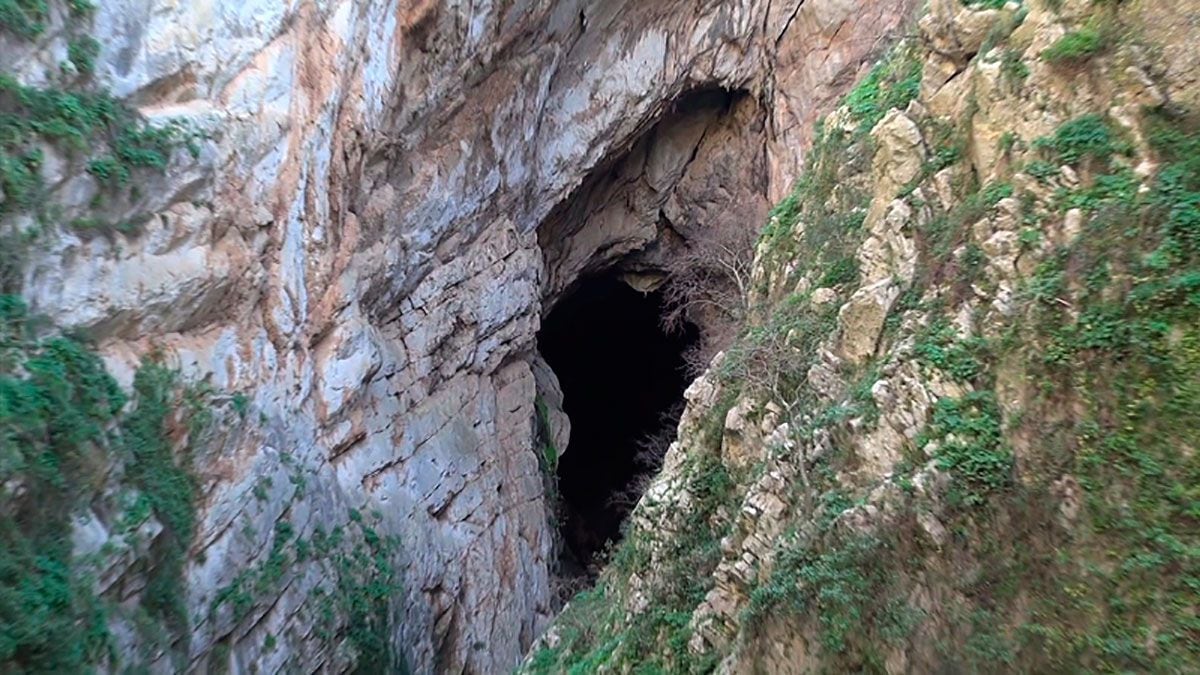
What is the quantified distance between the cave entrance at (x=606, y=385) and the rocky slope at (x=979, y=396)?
14635mm

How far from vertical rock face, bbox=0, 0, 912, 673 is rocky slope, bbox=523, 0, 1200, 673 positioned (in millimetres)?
5849

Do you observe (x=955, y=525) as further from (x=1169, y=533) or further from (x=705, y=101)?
(x=705, y=101)

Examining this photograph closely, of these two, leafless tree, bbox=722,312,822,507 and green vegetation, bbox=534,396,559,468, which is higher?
leafless tree, bbox=722,312,822,507

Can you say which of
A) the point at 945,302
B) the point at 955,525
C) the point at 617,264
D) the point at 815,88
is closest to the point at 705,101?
the point at 815,88

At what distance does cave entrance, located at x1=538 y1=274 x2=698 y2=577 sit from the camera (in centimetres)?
2389

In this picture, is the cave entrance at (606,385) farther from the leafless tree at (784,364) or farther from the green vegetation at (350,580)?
the leafless tree at (784,364)

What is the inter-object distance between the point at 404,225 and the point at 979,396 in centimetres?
1077

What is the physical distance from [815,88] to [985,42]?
11220 mm

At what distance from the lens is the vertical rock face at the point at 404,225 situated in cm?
1040

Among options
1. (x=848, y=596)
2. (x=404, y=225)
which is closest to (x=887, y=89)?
(x=848, y=596)

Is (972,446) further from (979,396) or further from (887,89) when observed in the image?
(887,89)

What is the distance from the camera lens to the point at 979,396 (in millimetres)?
5965

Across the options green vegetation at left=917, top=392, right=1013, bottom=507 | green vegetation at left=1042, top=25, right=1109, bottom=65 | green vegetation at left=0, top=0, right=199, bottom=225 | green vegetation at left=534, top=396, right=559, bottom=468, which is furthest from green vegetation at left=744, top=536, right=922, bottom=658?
green vegetation at left=534, top=396, right=559, bottom=468

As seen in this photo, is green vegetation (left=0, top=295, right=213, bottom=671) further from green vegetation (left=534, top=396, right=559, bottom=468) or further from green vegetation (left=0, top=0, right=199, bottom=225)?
green vegetation (left=534, top=396, right=559, bottom=468)
